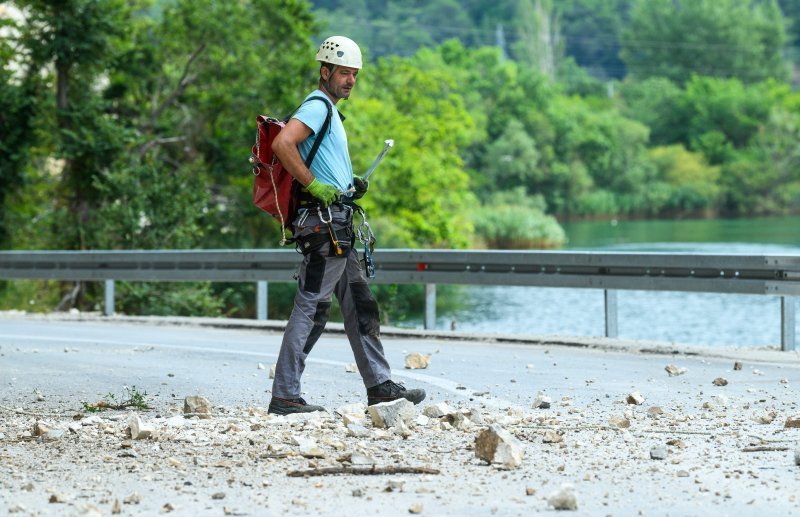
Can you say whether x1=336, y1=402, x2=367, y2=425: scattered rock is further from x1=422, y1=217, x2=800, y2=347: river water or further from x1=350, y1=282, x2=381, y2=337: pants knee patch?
x1=422, y1=217, x2=800, y2=347: river water

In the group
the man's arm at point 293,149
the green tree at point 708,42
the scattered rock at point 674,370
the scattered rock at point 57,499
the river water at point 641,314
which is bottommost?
the river water at point 641,314

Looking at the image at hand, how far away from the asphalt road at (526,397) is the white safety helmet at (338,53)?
2.05 m

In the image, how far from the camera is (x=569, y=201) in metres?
107

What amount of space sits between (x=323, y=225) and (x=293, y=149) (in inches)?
19.9

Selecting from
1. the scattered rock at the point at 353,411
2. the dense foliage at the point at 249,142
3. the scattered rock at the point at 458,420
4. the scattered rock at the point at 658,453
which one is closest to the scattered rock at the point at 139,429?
the scattered rock at the point at 353,411

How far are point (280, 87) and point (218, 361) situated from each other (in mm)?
25226

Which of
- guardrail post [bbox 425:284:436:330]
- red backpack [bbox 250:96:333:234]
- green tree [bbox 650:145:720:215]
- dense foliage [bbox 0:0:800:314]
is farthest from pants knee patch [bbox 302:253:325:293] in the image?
green tree [bbox 650:145:720:215]

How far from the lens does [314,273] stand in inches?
324

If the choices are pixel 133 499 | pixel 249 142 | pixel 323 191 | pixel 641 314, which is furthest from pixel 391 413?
pixel 641 314

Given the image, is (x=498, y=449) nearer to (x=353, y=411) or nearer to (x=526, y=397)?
(x=353, y=411)

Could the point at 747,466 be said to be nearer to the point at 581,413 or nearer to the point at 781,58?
the point at 581,413

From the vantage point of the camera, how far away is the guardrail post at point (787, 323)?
38.4ft

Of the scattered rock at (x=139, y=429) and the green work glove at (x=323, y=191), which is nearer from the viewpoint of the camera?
the scattered rock at (x=139, y=429)

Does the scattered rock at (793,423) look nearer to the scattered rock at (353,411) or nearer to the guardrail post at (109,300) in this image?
the scattered rock at (353,411)
